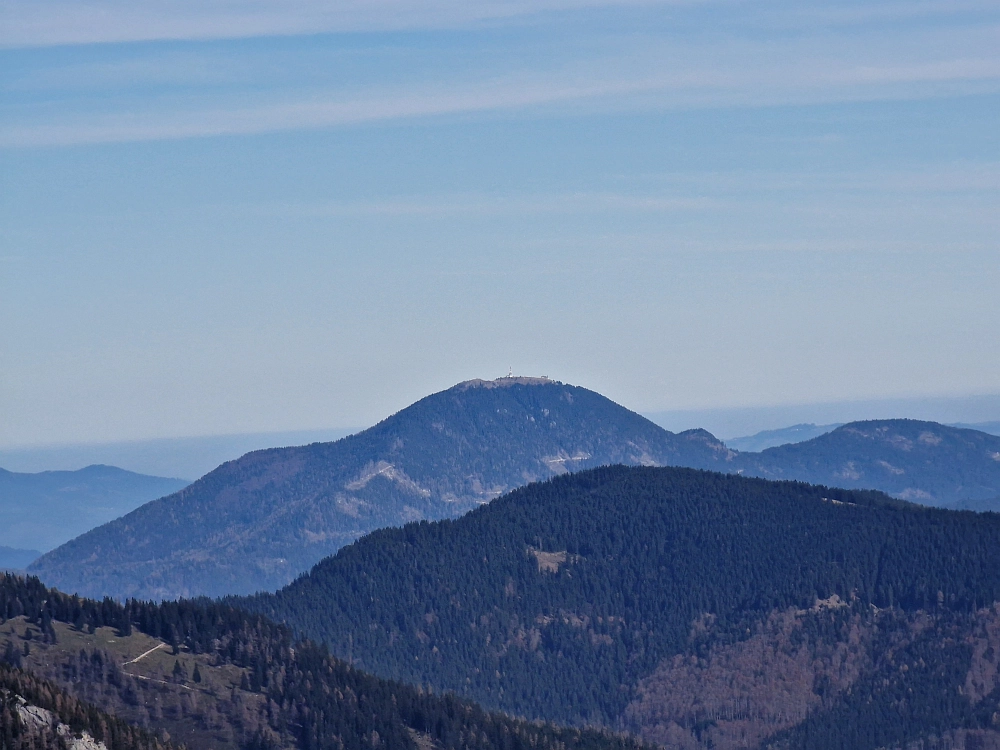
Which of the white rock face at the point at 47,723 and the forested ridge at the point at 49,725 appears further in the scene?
the white rock face at the point at 47,723

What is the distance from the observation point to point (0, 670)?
191 meters

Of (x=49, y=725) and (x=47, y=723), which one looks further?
(x=47, y=723)

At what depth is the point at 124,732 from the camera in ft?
643

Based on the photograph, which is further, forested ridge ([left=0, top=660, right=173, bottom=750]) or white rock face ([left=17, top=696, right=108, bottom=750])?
white rock face ([left=17, top=696, right=108, bottom=750])

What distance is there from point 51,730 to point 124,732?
14182 millimetres

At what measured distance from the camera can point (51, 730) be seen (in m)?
183

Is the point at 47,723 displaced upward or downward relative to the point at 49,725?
upward

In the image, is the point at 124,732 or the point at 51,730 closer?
the point at 51,730

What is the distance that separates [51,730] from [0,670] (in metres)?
12.0

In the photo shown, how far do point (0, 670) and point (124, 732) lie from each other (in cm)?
1490
